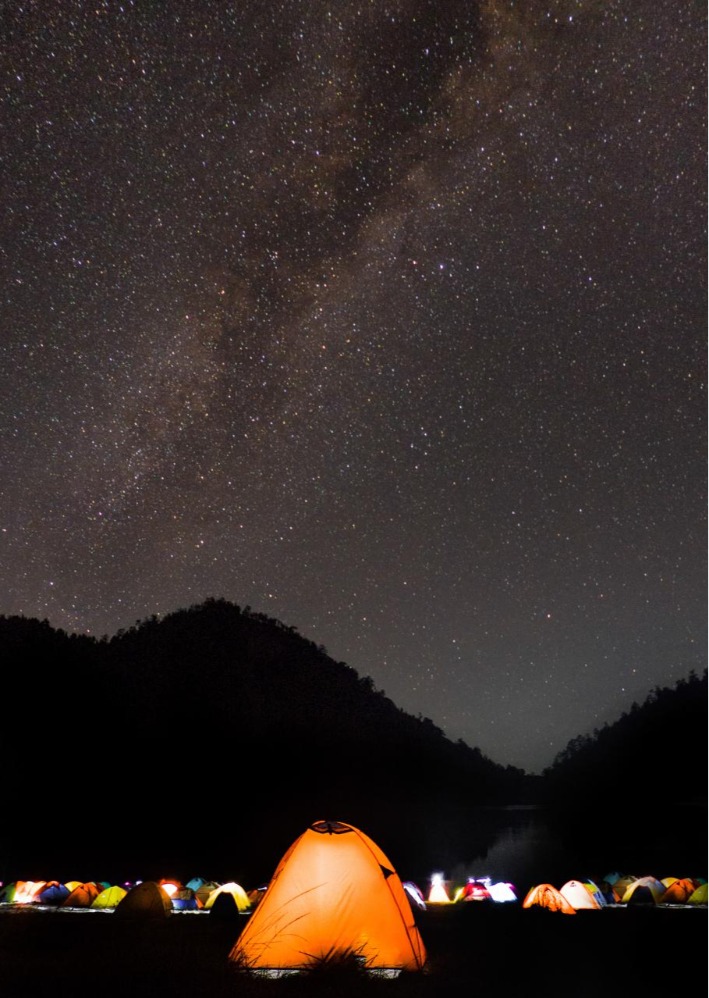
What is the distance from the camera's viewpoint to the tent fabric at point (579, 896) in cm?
1443

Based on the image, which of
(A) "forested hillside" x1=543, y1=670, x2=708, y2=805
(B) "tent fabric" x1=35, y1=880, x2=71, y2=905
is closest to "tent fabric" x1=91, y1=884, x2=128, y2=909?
(B) "tent fabric" x1=35, y1=880, x2=71, y2=905

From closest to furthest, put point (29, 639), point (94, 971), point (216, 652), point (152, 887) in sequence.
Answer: point (94, 971) < point (152, 887) < point (29, 639) < point (216, 652)

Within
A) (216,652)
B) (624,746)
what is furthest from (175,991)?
(624,746)

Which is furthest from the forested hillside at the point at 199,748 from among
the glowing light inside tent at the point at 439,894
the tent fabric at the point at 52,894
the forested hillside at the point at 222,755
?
the glowing light inside tent at the point at 439,894

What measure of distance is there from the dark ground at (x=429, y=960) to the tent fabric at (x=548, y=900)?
76.8 inches

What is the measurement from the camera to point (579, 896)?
14602 millimetres

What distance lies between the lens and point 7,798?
58.8 meters

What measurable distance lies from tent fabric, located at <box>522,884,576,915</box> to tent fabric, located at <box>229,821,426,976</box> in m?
7.26

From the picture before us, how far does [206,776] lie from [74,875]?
182 ft

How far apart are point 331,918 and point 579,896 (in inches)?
376

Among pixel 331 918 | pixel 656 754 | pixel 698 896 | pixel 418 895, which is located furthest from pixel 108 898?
pixel 656 754

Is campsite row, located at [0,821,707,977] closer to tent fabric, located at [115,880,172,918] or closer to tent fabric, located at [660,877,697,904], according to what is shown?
tent fabric, located at [115,880,172,918]

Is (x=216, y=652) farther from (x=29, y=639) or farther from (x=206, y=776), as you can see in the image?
(x=29, y=639)

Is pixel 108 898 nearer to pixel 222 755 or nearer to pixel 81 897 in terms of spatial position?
pixel 81 897
